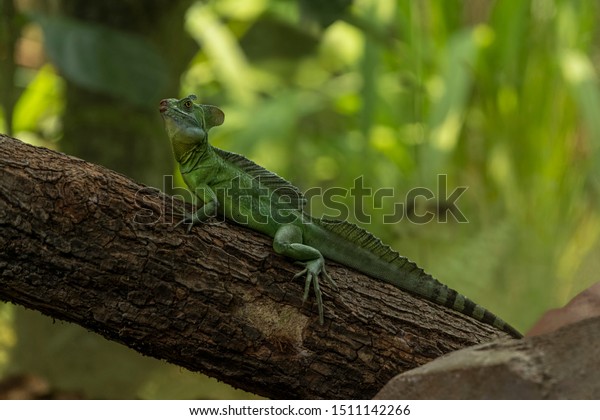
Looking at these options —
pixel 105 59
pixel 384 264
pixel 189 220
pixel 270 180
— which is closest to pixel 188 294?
pixel 189 220

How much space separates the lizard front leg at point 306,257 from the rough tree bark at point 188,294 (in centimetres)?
4

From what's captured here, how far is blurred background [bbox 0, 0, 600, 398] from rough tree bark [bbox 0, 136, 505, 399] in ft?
5.75

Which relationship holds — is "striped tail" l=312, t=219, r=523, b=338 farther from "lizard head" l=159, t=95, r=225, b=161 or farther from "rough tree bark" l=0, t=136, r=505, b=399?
"lizard head" l=159, t=95, r=225, b=161

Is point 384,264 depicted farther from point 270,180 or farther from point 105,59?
point 105,59

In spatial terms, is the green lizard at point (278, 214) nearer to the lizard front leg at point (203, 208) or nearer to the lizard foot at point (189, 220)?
the lizard front leg at point (203, 208)

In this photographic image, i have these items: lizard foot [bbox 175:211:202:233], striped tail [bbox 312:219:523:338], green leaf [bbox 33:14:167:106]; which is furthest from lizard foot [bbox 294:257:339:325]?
green leaf [bbox 33:14:167:106]

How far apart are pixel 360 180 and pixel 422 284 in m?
2.34

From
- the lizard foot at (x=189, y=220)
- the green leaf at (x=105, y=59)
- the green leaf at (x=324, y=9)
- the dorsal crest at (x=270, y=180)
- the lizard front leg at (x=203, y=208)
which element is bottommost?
the lizard foot at (x=189, y=220)

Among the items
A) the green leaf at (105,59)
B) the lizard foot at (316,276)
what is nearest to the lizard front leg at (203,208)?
the lizard foot at (316,276)

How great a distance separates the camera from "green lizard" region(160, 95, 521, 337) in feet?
10.4

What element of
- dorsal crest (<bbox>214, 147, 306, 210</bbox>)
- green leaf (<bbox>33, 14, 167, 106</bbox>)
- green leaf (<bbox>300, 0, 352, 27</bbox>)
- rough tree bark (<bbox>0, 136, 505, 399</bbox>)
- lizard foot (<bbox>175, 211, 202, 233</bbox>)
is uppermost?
green leaf (<bbox>300, 0, 352, 27</bbox>)

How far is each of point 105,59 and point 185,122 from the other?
173 cm

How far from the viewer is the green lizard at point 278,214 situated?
3.18 m

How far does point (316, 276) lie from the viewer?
2.95 m
